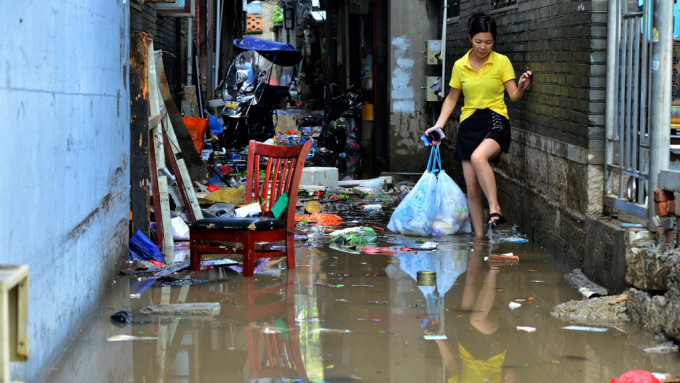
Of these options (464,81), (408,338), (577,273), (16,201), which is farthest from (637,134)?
(16,201)

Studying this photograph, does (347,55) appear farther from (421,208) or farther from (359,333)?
(359,333)

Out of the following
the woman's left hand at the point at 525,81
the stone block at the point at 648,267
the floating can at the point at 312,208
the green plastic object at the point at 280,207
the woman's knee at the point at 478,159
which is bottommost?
the floating can at the point at 312,208

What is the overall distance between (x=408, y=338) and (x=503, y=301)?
112cm

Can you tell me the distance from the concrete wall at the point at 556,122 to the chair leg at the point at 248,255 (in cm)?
241

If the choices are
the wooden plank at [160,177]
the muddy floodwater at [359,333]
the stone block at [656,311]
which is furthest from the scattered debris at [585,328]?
the wooden plank at [160,177]

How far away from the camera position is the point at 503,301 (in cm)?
548

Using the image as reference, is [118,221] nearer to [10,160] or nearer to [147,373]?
[147,373]

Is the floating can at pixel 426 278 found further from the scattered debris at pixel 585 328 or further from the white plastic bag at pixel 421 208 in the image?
the white plastic bag at pixel 421 208

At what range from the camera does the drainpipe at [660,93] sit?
483cm

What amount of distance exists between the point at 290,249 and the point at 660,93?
2915 mm

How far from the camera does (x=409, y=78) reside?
→ 42.2 ft

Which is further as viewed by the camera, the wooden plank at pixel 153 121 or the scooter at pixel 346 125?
the scooter at pixel 346 125

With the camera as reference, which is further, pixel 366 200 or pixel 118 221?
pixel 366 200

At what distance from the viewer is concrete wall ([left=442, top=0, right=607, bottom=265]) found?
5.89 m
